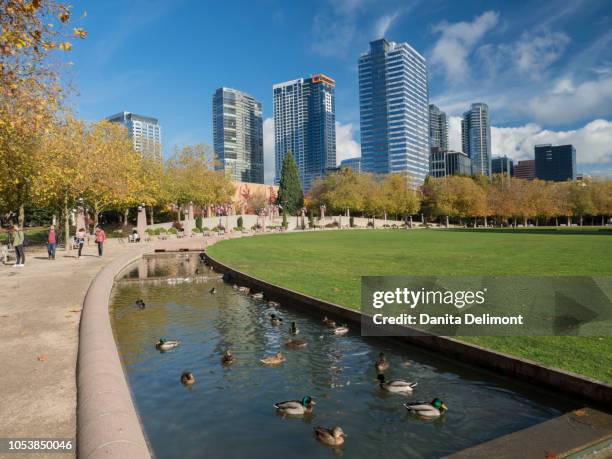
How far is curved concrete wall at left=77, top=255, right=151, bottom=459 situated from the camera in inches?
170

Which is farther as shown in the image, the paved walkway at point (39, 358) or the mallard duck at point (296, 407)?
Answer: the mallard duck at point (296, 407)

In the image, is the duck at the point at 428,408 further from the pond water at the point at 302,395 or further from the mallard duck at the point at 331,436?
the mallard duck at the point at 331,436

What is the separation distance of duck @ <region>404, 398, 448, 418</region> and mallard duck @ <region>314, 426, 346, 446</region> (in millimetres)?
1285

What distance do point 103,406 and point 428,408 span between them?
4.42 metres

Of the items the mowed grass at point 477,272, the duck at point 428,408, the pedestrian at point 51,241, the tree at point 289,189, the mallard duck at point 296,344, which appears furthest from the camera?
the tree at point 289,189

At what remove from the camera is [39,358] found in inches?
300

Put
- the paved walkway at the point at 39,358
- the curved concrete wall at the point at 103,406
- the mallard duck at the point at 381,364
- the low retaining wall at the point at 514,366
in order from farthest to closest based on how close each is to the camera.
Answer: the mallard duck at the point at 381,364 → the low retaining wall at the point at 514,366 → the paved walkway at the point at 39,358 → the curved concrete wall at the point at 103,406

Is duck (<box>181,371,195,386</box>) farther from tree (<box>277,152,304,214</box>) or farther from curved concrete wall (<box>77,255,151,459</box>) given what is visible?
tree (<box>277,152,304,214</box>)

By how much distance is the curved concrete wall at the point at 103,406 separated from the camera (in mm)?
4309

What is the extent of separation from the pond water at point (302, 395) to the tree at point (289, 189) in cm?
9617

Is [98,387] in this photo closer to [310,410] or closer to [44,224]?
[310,410]

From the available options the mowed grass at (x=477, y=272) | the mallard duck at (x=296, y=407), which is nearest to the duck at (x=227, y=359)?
the mallard duck at (x=296, y=407)

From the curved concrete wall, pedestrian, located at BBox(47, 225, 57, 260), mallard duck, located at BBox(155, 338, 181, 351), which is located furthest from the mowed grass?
pedestrian, located at BBox(47, 225, 57, 260)

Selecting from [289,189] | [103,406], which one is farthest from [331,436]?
[289,189]
